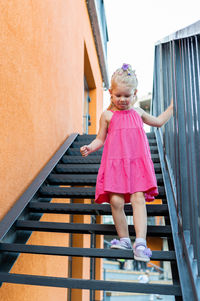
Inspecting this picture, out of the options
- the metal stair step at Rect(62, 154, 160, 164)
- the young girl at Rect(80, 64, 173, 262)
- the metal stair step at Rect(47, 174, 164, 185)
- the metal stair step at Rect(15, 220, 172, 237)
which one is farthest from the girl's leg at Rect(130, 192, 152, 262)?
the metal stair step at Rect(62, 154, 160, 164)

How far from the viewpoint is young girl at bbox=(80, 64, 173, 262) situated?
181cm

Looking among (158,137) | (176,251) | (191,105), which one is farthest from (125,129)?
(158,137)

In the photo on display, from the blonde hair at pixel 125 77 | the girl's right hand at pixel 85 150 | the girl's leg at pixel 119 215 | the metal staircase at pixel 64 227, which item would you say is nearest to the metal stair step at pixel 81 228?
the metal staircase at pixel 64 227

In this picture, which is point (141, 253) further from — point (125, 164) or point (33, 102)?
point (33, 102)

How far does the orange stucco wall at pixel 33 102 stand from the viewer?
6.94 feet

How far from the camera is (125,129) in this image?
1980 millimetres

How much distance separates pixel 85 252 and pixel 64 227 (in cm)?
33

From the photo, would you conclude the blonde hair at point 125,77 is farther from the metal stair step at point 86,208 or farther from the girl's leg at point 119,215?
the metal stair step at point 86,208

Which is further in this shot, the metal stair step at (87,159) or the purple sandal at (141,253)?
the metal stair step at (87,159)

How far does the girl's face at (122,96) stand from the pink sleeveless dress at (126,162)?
0.06 meters

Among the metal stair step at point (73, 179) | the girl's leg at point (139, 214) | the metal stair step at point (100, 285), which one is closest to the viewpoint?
the metal stair step at point (100, 285)

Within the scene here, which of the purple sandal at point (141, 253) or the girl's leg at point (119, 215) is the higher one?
the girl's leg at point (119, 215)

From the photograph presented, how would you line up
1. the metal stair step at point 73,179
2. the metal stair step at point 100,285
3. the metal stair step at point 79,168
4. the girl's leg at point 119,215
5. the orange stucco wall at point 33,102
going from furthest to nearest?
the metal stair step at point 79,168 < the metal stair step at point 73,179 < the orange stucco wall at point 33,102 < the girl's leg at point 119,215 < the metal stair step at point 100,285

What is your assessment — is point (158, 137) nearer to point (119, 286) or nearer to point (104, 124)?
point (104, 124)
